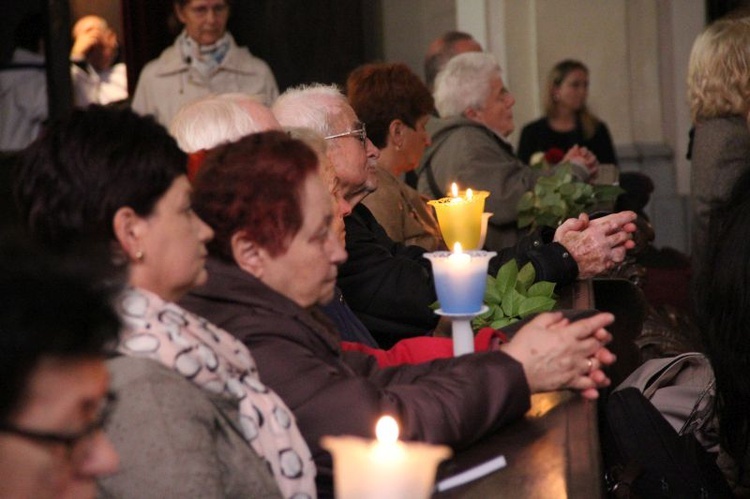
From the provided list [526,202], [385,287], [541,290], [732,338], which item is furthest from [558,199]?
[732,338]

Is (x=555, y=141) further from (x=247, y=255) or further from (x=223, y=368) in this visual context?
(x=223, y=368)

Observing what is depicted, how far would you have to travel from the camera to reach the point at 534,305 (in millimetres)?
3318

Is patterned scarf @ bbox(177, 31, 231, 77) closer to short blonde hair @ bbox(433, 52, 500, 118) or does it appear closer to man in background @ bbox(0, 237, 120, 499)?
short blonde hair @ bbox(433, 52, 500, 118)

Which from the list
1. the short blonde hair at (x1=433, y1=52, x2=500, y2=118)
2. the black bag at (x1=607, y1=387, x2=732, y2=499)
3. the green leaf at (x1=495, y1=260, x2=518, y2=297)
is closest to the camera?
the black bag at (x1=607, y1=387, x2=732, y2=499)

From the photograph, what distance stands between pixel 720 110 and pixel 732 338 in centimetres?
231

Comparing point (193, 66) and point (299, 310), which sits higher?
point (193, 66)

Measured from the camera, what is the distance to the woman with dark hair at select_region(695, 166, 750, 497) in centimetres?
306

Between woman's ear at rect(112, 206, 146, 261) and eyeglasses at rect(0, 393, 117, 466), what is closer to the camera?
eyeglasses at rect(0, 393, 117, 466)

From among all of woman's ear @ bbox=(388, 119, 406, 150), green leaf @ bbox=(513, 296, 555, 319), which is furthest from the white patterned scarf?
woman's ear @ bbox=(388, 119, 406, 150)

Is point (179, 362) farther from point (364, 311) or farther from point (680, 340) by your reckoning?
point (680, 340)

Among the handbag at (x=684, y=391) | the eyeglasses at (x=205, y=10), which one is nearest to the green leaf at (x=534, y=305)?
the handbag at (x=684, y=391)

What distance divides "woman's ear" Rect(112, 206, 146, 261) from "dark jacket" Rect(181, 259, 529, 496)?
0.89 ft

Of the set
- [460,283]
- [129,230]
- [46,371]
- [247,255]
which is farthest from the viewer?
[460,283]

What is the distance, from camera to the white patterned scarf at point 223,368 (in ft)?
6.48
